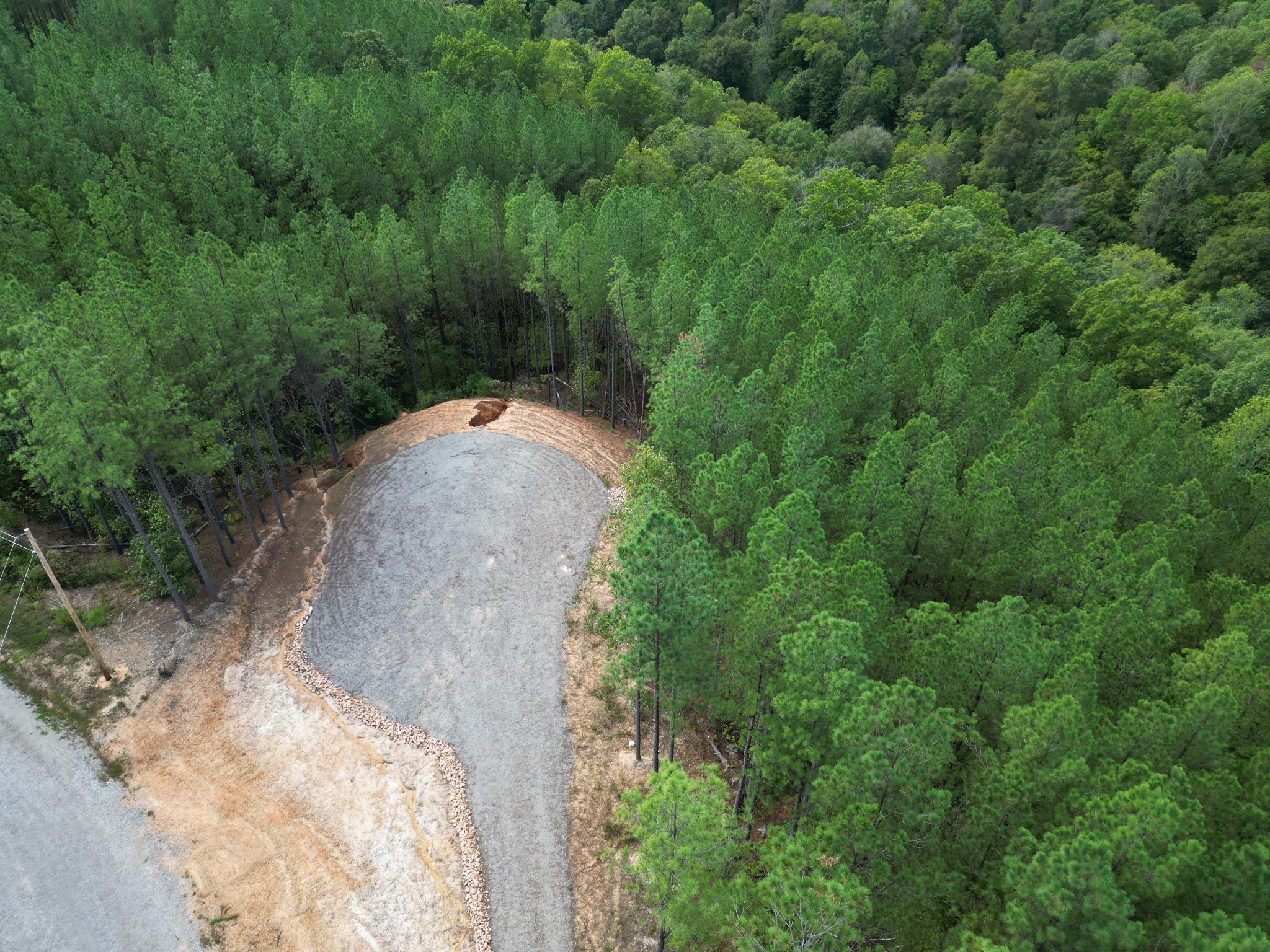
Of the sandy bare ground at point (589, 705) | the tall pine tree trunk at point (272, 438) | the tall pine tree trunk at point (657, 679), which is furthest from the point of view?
the tall pine tree trunk at point (272, 438)

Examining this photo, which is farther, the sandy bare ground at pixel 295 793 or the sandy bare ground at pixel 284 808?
the sandy bare ground at pixel 295 793

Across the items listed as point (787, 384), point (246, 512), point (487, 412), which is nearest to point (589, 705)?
point (787, 384)

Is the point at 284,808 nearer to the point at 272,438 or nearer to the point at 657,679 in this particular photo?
the point at 657,679

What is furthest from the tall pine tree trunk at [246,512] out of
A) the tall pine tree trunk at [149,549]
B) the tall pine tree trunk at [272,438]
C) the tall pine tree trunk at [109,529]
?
the tall pine tree trunk at [109,529]

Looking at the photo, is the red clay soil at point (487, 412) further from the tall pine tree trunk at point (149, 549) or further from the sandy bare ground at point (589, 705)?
the tall pine tree trunk at point (149, 549)

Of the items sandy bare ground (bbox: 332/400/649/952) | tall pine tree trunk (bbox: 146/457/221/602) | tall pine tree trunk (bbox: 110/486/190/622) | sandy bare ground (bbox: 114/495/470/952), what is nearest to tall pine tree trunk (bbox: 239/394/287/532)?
sandy bare ground (bbox: 332/400/649/952)

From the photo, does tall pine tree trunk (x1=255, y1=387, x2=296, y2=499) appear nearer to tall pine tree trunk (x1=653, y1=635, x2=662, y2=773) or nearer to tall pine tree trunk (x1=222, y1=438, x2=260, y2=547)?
tall pine tree trunk (x1=222, y1=438, x2=260, y2=547)
